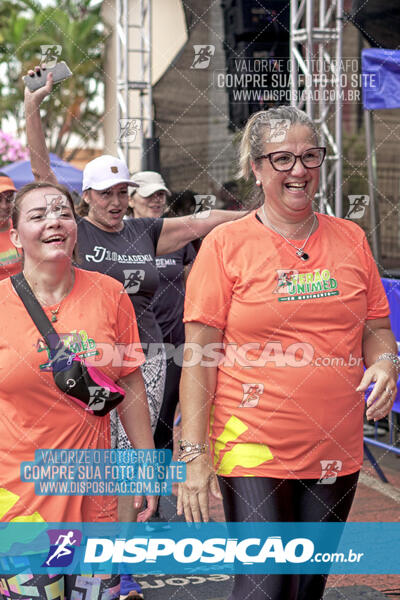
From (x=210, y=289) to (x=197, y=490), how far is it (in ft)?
2.05

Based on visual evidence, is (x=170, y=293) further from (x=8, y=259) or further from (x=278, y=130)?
(x=278, y=130)

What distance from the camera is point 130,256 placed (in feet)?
13.4

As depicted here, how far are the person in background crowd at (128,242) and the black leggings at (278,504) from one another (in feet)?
4.76

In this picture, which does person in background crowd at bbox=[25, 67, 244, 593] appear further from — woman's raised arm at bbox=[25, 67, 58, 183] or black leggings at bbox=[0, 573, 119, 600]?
black leggings at bbox=[0, 573, 119, 600]

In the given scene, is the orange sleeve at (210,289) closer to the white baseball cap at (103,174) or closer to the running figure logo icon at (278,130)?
the running figure logo icon at (278,130)

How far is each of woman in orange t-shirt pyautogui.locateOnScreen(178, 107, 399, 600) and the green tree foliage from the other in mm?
24946

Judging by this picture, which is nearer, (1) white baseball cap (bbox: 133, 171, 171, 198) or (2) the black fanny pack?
(2) the black fanny pack

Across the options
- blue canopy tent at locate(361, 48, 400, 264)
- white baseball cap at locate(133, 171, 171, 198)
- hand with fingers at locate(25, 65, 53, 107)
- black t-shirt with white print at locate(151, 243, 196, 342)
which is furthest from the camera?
blue canopy tent at locate(361, 48, 400, 264)

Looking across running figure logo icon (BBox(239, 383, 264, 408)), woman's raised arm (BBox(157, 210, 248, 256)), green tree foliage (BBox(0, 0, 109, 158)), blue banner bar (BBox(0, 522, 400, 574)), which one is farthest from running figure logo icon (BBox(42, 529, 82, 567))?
green tree foliage (BBox(0, 0, 109, 158))

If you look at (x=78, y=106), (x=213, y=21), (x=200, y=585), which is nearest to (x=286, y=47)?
(x=213, y=21)

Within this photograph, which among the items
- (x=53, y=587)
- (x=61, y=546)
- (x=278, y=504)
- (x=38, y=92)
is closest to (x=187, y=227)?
(x=38, y=92)

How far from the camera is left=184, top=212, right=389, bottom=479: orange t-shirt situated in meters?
2.66

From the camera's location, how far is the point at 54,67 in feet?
12.0

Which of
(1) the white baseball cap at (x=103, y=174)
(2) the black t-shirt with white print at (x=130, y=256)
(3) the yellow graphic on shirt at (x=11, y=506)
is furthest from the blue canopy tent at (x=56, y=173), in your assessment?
(3) the yellow graphic on shirt at (x=11, y=506)
